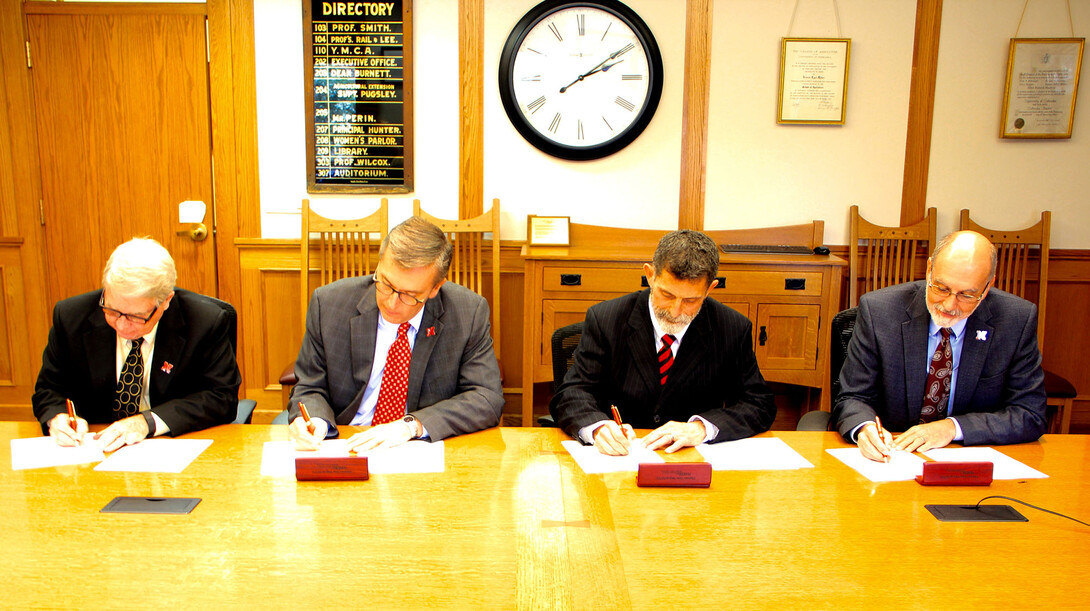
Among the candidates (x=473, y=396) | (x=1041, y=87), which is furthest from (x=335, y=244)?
(x=1041, y=87)

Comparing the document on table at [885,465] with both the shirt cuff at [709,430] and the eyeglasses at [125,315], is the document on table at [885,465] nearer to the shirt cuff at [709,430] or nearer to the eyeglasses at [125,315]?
the shirt cuff at [709,430]

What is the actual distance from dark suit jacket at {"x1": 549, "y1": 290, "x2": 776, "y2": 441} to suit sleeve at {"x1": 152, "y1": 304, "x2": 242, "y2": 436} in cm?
96

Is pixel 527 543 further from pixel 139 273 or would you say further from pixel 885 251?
pixel 885 251

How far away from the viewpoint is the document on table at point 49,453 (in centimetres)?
149

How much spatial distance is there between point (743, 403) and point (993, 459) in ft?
2.06

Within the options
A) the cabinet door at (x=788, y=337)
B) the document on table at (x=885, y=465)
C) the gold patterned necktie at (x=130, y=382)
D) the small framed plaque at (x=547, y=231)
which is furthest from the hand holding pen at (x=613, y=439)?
the small framed plaque at (x=547, y=231)

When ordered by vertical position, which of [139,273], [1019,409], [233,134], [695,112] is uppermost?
[695,112]

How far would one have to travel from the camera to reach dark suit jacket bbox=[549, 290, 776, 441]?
200 cm

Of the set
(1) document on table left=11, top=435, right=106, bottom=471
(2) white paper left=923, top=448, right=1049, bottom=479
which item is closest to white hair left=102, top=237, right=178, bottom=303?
(1) document on table left=11, top=435, right=106, bottom=471

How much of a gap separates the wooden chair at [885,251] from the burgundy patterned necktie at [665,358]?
2123mm

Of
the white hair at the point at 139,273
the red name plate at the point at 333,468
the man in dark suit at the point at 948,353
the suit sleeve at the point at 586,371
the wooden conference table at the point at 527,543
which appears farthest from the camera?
the suit sleeve at the point at 586,371

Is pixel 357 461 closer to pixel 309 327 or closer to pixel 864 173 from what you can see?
pixel 309 327

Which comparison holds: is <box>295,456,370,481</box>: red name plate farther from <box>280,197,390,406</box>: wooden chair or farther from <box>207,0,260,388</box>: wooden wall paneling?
<box>207,0,260,388</box>: wooden wall paneling

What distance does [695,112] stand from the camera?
369cm
